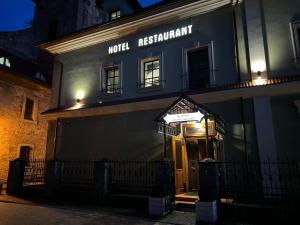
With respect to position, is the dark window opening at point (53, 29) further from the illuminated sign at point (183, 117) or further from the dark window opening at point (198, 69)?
the illuminated sign at point (183, 117)

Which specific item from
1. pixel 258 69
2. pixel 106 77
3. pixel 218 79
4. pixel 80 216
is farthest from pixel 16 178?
pixel 258 69

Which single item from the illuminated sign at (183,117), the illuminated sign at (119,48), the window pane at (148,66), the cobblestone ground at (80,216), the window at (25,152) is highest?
the illuminated sign at (119,48)

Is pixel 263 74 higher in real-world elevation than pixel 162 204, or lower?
higher

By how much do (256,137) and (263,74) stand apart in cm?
261

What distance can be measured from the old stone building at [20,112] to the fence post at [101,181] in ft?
31.2

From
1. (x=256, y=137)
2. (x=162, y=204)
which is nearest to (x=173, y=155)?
(x=162, y=204)

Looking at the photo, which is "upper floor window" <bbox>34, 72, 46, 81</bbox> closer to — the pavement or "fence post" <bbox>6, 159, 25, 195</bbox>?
"fence post" <bbox>6, 159, 25, 195</bbox>

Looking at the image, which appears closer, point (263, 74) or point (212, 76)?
point (263, 74)

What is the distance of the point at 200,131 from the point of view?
34.9 feet

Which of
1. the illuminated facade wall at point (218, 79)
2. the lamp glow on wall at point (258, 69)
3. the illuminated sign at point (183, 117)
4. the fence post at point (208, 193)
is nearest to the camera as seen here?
the fence post at point (208, 193)

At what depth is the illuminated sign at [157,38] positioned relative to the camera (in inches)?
460

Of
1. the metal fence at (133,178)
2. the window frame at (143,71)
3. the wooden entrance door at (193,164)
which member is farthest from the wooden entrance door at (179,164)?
the window frame at (143,71)

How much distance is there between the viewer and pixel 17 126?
17.1 m

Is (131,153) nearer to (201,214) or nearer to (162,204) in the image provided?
(162,204)
